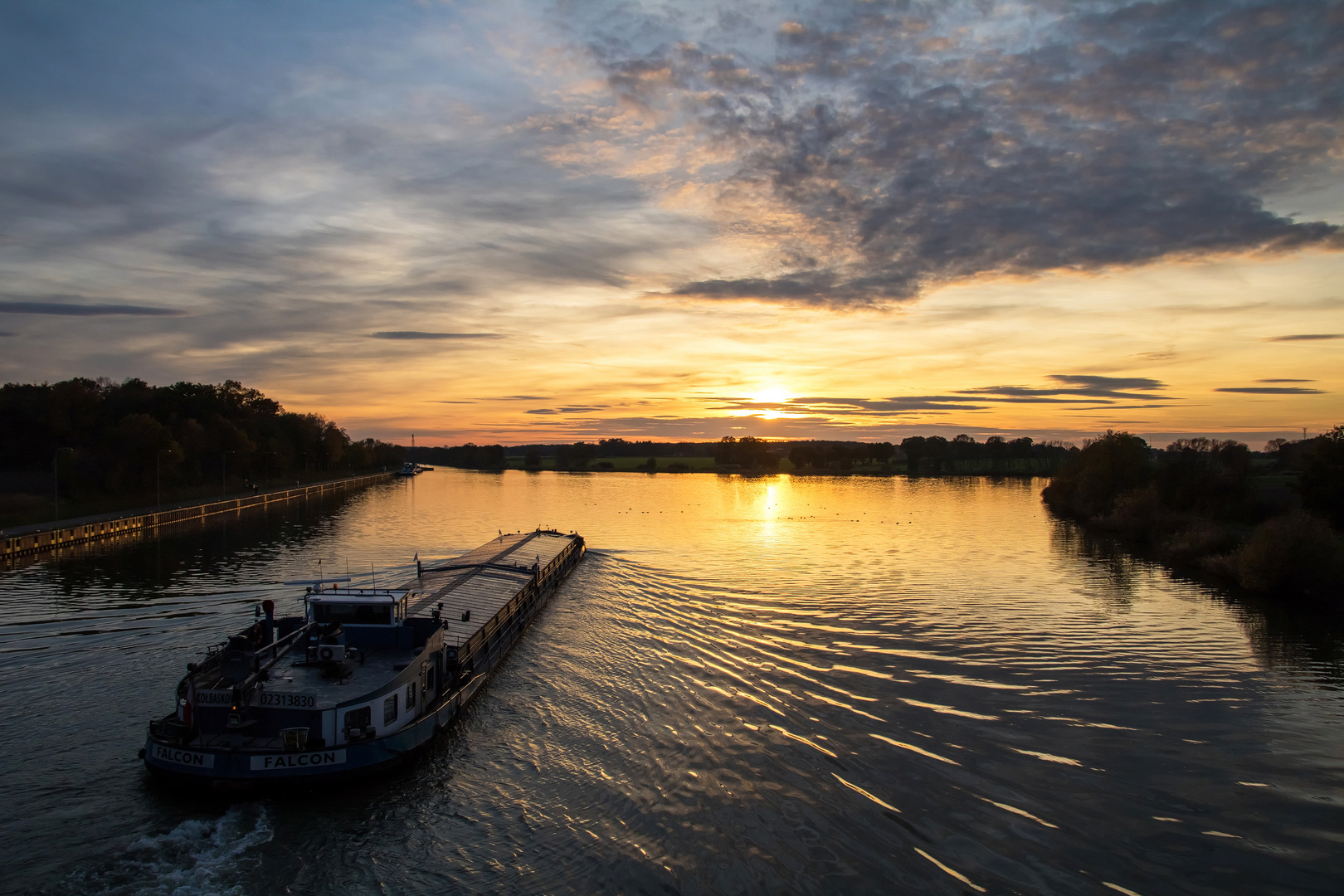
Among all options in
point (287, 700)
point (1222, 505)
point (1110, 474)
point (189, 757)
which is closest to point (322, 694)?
point (287, 700)

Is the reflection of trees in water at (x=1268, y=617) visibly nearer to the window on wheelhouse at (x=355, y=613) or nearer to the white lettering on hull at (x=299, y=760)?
the window on wheelhouse at (x=355, y=613)

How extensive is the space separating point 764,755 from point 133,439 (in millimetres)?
97251

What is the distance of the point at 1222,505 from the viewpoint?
214ft

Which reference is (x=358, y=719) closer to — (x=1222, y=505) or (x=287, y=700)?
(x=287, y=700)

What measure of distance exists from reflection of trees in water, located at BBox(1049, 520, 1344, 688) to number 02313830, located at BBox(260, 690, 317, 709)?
1270 inches

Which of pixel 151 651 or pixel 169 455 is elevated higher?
pixel 169 455

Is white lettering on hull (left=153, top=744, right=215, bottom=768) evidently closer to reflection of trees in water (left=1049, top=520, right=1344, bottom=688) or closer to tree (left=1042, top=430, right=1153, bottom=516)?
reflection of trees in water (left=1049, top=520, right=1344, bottom=688)

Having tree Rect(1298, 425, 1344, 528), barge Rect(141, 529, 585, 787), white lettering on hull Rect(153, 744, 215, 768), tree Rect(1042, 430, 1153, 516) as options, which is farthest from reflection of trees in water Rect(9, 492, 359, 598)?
tree Rect(1042, 430, 1153, 516)

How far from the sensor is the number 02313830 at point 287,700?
17.3 meters

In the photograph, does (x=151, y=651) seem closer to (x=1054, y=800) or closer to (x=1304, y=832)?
(x=1054, y=800)

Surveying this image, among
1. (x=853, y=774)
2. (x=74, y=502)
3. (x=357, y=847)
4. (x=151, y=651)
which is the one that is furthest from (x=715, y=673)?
(x=74, y=502)

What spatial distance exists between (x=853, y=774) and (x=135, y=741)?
18077 millimetres

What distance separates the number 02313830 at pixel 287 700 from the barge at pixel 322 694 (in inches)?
0.9

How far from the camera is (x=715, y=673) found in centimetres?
2622
